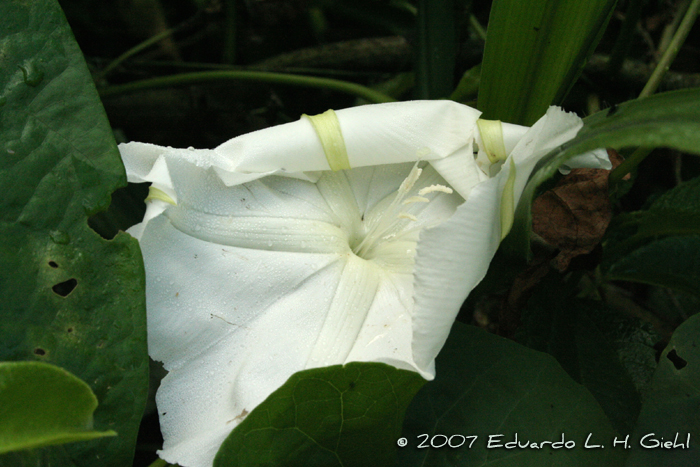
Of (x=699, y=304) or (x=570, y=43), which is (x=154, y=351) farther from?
(x=699, y=304)

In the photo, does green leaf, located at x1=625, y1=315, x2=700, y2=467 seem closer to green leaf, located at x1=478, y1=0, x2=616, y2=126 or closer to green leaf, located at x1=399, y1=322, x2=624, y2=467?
green leaf, located at x1=399, y1=322, x2=624, y2=467

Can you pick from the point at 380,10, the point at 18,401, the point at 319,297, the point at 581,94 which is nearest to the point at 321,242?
the point at 319,297

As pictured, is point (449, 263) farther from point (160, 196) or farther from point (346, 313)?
point (160, 196)

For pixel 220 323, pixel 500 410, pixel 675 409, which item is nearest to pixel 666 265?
pixel 675 409

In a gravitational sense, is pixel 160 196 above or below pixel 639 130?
below

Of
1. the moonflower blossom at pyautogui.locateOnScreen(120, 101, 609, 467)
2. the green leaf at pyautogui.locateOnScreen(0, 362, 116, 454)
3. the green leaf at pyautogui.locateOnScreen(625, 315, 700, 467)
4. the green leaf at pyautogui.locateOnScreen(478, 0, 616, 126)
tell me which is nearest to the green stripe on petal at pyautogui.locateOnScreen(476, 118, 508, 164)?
the moonflower blossom at pyautogui.locateOnScreen(120, 101, 609, 467)

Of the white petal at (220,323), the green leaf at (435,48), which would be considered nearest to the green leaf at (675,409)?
the white petal at (220,323)
